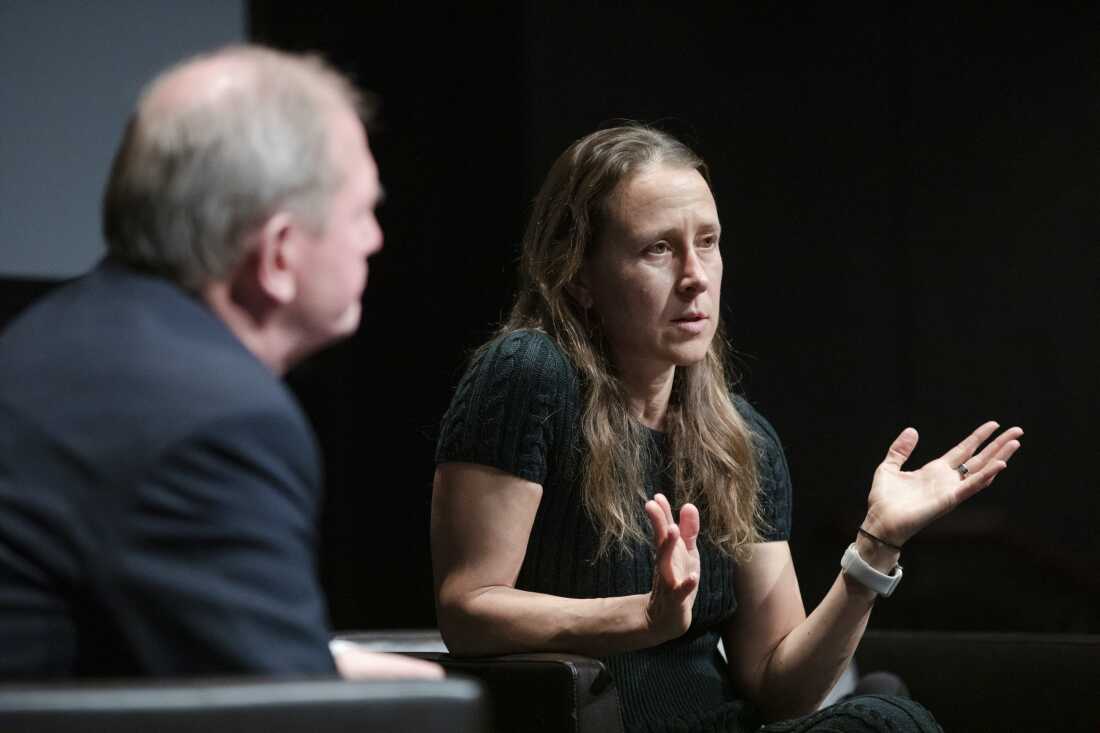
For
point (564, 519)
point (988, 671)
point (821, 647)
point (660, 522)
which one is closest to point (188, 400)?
point (660, 522)

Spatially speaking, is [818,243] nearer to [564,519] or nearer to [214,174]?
[564,519]

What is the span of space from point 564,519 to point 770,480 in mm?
390

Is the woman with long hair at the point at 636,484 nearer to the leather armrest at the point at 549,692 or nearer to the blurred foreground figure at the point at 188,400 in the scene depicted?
the leather armrest at the point at 549,692

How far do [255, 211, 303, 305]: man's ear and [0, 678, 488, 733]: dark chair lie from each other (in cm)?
31

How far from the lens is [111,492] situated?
3.04 feet

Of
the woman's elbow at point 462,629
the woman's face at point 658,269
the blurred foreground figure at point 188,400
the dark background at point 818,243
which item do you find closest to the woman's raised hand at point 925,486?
the woman's face at point 658,269

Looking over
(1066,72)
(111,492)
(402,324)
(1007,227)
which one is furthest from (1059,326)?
(111,492)

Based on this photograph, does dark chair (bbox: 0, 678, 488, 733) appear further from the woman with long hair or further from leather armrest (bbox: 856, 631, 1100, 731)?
leather armrest (bbox: 856, 631, 1100, 731)

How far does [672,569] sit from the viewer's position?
1.66 meters

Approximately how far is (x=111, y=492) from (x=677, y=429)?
50.5 inches

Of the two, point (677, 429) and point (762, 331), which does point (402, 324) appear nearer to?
point (762, 331)

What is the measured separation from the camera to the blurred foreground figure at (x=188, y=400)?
93cm

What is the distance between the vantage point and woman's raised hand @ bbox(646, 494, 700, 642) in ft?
5.32

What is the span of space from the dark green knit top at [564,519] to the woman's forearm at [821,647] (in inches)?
3.1
